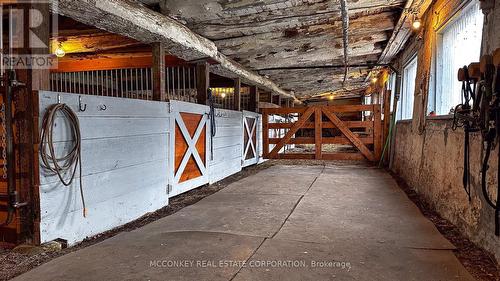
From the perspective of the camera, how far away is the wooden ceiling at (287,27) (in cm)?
339

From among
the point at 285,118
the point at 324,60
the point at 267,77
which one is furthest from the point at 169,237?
the point at 285,118

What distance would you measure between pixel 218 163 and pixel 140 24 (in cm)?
265

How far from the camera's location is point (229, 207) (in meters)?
3.40

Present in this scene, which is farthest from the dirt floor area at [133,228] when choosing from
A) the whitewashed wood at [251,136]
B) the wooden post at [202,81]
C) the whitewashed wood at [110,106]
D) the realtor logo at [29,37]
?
the whitewashed wood at [251,136]

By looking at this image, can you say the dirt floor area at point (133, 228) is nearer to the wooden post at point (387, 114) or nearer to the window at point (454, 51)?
the window at point (454, 51)

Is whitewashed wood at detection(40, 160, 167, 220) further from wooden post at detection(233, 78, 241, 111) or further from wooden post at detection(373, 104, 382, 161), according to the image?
wooden post at detection(373, 104, 382, 161)

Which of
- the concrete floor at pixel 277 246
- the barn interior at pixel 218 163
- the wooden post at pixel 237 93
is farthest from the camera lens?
the wooden post at pixel 237 93

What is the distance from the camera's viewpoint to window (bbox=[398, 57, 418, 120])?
543cm

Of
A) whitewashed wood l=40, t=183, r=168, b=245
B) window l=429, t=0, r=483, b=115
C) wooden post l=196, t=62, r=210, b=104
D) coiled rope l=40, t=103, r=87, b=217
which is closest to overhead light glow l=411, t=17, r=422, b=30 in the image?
window l=429, t=0, r=483, b=115

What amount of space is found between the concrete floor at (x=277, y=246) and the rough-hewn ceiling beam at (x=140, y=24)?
174 centimetres

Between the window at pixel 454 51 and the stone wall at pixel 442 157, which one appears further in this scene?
the window at pixel 454 51

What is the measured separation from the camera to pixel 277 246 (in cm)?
225

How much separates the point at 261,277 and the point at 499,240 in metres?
1.42

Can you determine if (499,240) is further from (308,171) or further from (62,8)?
(308,171)
